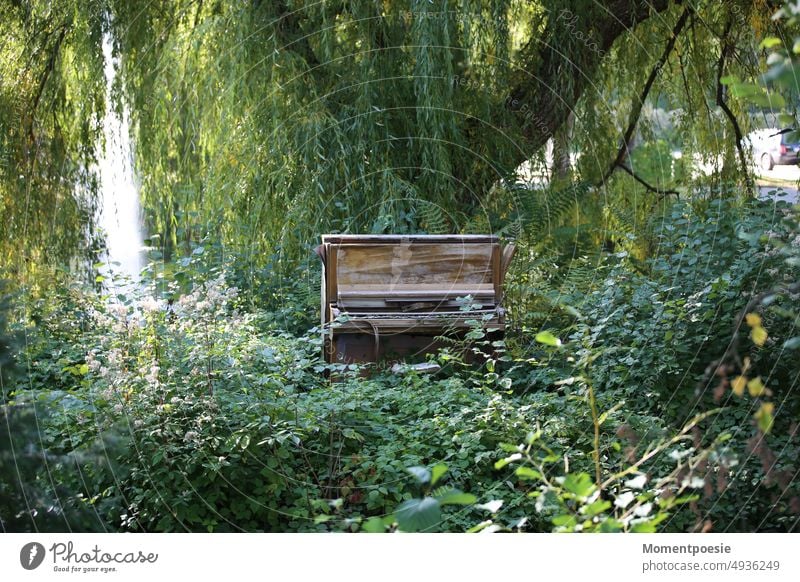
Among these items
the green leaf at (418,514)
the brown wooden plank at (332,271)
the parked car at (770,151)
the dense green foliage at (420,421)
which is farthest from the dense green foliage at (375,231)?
the green leaf at (418,514)

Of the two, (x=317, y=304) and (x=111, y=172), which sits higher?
(x=111, y=172)

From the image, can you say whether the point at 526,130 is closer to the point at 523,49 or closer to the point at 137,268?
the point at 523,49

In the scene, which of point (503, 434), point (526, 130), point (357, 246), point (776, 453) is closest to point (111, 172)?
point (357, 246)

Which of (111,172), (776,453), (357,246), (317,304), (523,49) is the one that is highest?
(523,49)

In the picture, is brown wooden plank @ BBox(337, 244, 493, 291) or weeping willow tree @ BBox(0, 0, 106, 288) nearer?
brown wooden plank @ BBox(337, 244, 493, 291)

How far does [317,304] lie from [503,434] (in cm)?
200

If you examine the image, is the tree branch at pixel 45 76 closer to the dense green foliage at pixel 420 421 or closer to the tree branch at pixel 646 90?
the dense green foliage at pixel 420 421

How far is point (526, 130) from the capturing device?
6289 mm

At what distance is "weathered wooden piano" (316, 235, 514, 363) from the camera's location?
4668 mm
